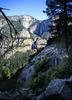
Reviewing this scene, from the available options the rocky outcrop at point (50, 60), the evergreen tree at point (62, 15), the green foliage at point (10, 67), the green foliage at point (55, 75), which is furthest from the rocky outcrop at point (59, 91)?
the evergreen tree at point (62, 15)

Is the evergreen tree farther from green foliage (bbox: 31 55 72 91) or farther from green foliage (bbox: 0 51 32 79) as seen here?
green foliage (bbox: 0 51 32 79)

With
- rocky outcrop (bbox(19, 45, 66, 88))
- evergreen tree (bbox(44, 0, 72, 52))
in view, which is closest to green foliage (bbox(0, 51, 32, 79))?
rocky outcrop (bbox(19, 45, 66, 88))

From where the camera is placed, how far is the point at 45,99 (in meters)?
13.9

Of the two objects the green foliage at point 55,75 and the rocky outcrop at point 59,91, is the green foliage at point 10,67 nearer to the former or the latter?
the rocky outcrop at point 59,91

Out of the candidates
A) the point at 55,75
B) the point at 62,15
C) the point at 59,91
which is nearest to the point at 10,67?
the point at 62,15

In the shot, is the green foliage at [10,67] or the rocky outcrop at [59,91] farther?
the green foliage at [10,67]

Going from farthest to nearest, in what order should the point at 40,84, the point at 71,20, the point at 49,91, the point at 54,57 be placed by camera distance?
the point at 71,20
the point at 54,57
the point at 40,84
the point at 49,91

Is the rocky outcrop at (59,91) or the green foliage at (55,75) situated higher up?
the rocky outcrop at (59,91)

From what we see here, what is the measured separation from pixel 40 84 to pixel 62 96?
447 inches

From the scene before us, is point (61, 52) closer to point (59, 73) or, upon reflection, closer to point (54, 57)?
point (54, 57)

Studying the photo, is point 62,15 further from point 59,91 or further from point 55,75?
point 59,91

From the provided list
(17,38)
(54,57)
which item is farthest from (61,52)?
(17,38)

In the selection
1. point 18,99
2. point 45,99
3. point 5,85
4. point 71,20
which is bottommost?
point 5,85

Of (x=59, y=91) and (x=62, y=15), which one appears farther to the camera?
(x=62, y=15)
